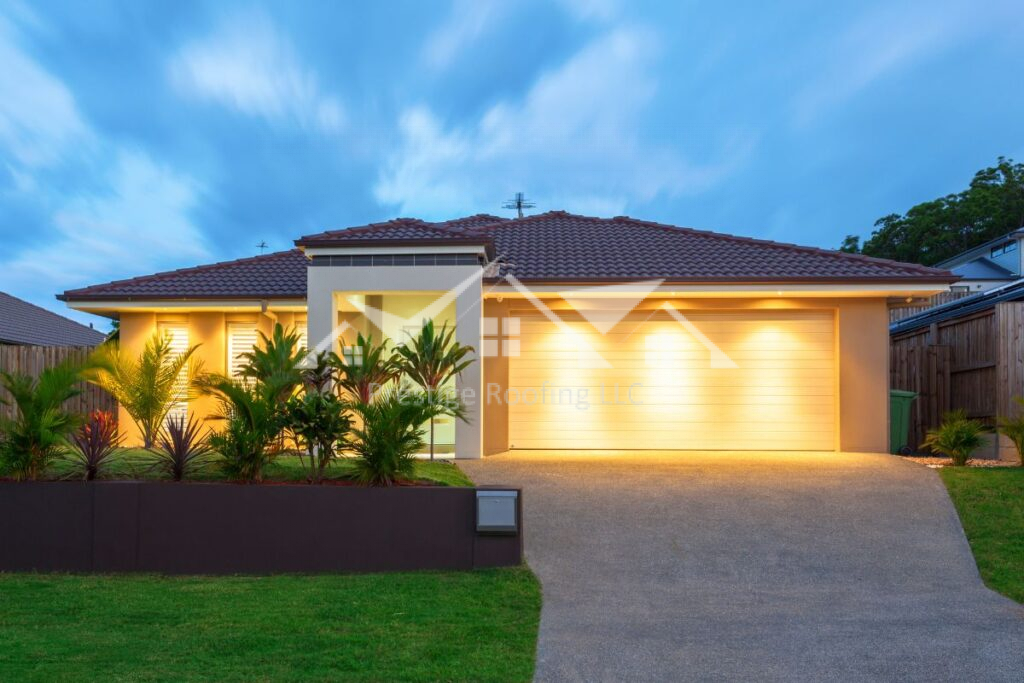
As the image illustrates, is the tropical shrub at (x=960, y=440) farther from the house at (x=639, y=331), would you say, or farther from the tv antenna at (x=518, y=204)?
the tv antenna at (x=518, y=204)

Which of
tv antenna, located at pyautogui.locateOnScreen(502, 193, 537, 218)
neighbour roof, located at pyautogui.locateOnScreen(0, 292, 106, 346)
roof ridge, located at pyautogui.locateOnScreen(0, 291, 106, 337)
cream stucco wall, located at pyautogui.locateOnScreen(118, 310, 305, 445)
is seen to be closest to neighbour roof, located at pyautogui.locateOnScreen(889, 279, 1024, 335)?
cream stucco wall, located at pyautogui.locateOnScreen(118, 310, 305, 445)

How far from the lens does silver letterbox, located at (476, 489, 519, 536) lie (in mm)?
7914

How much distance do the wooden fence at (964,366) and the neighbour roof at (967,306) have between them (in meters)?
0.16

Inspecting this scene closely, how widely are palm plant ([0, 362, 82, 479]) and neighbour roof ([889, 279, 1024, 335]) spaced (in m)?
15.4

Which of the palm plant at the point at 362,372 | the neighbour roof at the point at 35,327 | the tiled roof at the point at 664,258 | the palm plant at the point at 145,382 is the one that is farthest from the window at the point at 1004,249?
the neighbour roof at the point at 35,327

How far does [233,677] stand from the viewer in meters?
4.73

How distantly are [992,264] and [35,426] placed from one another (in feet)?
132

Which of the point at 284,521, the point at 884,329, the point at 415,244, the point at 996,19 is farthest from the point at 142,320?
the point at 996,19

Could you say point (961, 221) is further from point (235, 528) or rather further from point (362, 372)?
A: point (235, 528)

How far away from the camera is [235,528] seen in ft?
26.8

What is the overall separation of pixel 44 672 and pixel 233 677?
116cm

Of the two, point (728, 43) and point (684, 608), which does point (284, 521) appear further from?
point (728, 43)

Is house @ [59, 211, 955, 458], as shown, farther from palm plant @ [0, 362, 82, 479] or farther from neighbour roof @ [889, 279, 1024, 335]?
palm plant @ [0, 362, 82, 479]

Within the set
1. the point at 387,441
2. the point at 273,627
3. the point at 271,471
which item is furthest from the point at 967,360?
the point at 273,627
